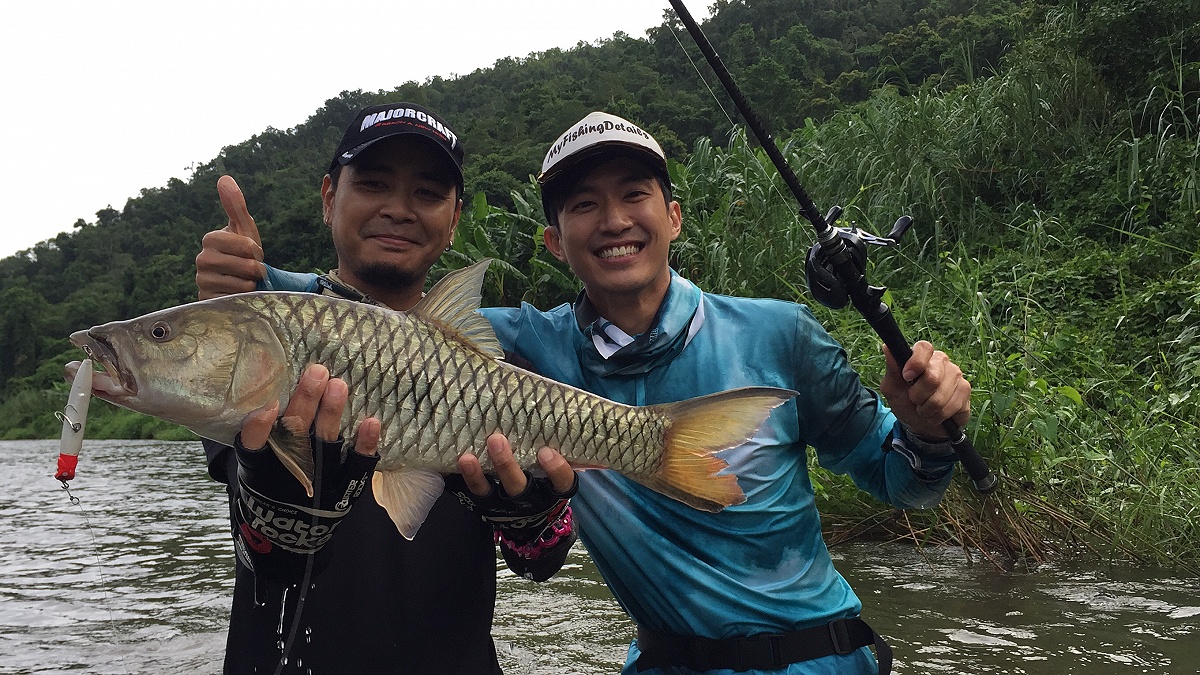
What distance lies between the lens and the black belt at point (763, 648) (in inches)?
93.7

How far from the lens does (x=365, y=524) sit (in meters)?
2.43

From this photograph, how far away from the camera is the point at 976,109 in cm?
1173

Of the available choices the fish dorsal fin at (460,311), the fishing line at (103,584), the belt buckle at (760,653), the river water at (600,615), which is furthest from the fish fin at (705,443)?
the fishing line at (103,584)

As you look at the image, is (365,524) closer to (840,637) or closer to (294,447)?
(294,447)

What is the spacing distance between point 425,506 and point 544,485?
295 millimetres

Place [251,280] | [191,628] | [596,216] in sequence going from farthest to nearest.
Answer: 1. [191,628]
2. [596,216]
3. [251,280]

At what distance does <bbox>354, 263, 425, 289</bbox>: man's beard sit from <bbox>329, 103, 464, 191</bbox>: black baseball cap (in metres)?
0.34

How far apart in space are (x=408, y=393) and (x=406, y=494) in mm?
273

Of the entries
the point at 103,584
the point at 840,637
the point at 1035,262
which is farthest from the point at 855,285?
the point at 1035,262

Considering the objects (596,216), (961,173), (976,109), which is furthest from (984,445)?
(976,109)

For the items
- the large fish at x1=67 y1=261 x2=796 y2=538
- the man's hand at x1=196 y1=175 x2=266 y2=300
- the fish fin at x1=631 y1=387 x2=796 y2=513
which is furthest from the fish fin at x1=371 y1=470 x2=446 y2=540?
the man's hand at x1=196 y1=175 x2=266 y2=300

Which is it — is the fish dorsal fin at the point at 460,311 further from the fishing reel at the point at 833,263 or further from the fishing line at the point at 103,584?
the fishing line at the point at 103,584

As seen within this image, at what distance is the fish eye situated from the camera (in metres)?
1.92

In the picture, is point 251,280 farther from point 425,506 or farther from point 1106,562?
point 1106,562
